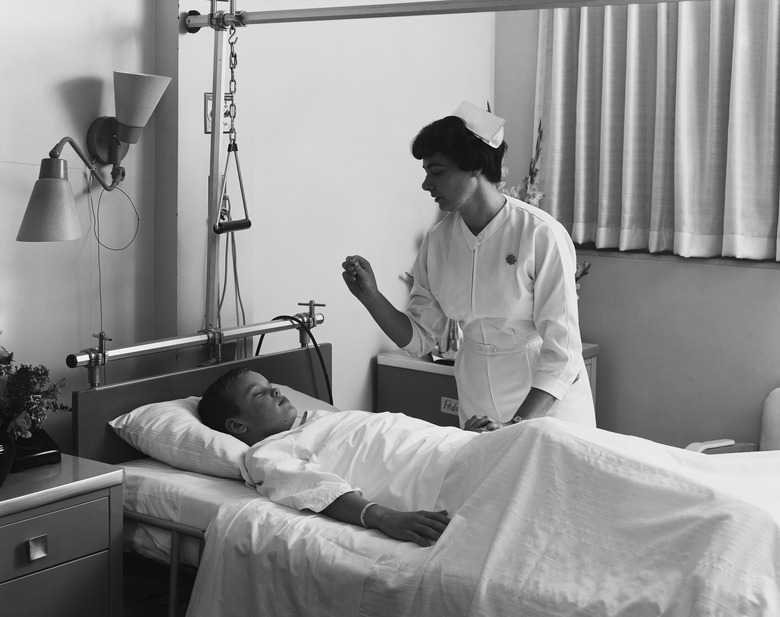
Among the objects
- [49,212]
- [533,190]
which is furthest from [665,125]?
[49,212]

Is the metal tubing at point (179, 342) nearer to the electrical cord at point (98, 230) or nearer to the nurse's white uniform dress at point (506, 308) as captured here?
the electrical cord at point (98, 230)

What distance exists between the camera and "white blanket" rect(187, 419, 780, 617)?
5.26ft

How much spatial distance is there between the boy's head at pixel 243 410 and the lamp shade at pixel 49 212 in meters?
0.58

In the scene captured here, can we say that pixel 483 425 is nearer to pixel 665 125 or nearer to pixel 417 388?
pixel 417 388

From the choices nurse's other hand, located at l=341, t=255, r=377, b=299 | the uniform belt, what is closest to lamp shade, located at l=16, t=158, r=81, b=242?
nurse's other hand, located at l=341, t=255, r=377, b=299

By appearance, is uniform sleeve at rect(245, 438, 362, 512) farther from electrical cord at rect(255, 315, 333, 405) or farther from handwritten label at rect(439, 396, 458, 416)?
handwritten label at rect(439, 396, 458, 416)

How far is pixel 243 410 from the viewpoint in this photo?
96.2 inches

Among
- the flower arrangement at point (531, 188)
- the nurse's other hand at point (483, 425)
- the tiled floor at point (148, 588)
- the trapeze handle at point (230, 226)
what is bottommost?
the tiled floor at point (148, 588)

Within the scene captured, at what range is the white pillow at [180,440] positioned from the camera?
2.30 meters

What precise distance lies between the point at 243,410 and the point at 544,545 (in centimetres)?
98

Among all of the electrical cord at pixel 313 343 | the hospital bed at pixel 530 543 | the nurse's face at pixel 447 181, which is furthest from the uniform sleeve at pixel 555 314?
the electrical cord at pixel 313 343

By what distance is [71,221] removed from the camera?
7.04 feet

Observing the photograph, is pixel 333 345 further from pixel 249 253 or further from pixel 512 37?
pixel 512 37

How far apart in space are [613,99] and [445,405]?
4.80ft
